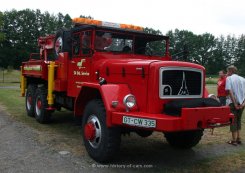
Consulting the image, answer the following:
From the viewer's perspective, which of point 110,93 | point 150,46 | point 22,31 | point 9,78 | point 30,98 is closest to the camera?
point 110,93

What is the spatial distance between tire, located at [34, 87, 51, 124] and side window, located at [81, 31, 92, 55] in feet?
8.72

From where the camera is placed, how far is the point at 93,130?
20.9 feet

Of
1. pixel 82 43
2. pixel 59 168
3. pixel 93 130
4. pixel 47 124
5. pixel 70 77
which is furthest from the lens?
pixel 47 124

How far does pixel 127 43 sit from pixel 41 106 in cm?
338

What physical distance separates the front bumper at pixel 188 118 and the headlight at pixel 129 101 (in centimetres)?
19

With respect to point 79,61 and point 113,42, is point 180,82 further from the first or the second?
point 79,61

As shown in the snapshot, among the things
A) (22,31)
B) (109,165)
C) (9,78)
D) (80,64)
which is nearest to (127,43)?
(80,64)

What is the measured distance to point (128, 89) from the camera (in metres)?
6.29

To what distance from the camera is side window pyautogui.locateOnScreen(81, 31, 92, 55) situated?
293 inches

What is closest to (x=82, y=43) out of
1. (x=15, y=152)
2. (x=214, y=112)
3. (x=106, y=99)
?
(x=106, y=99)

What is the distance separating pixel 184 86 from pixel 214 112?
74 centimetres

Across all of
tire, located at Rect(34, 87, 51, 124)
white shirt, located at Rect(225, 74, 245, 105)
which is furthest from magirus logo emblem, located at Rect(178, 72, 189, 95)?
tire, located at Rect(34, 87, 51, 124)

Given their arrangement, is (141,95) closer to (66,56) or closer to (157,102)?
(157,102)

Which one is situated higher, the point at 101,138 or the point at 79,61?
the point at 79,61
